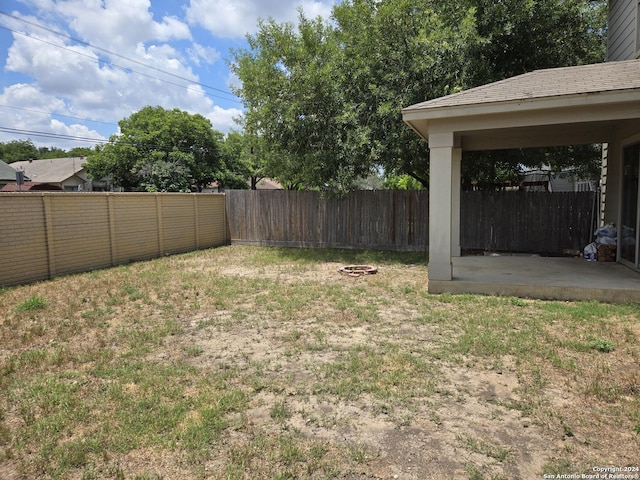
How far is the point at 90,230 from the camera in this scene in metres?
8.10

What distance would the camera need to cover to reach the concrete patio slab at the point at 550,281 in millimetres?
5293

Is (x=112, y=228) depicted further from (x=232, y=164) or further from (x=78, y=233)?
(x=232, y=164)

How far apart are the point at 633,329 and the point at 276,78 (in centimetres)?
824

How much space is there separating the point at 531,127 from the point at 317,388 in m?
5.07

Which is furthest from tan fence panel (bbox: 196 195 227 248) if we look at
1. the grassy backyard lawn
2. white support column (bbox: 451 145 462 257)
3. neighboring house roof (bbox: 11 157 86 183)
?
neighboring house roof (bbox: 11 157 86 183)

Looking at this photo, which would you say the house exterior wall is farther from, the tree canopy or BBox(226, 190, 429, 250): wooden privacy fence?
BBox(226, 190, 429, 250): wooden privacy fence

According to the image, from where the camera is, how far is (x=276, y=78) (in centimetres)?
957

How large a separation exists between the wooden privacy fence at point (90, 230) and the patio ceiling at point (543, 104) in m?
6.27

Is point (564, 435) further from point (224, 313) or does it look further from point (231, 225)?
point (231, 225)

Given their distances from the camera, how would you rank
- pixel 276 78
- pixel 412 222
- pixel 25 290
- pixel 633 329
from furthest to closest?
pixel 412 222 → pixel 276 78 → pixel 25 290 → pixel 633 329

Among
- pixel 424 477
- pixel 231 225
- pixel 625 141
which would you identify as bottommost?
pixel 424 477

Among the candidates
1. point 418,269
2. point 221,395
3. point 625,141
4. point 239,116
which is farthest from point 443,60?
point 221,395

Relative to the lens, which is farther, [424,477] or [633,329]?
[633,329]

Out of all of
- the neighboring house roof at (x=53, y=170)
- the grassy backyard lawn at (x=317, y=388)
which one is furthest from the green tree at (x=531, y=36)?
the neighboring house roof at (x=53, y=170)
